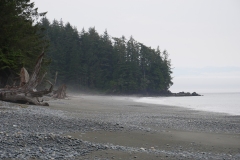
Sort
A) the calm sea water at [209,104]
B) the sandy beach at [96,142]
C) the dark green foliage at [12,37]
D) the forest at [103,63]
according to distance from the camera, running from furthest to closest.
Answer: the forest at [103,63], the calm sea water at [209,104], the dark green foliage at [12,37], the sandy beach at [96,142]

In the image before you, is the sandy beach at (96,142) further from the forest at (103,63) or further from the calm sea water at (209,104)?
the forest at (103,63)

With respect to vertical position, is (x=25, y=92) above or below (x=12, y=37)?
below

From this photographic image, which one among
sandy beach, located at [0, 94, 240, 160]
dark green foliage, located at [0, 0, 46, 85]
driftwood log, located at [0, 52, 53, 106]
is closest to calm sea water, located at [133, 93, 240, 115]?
sandy beach, located at [0, 94, 240, 160]

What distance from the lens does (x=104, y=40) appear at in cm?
7856

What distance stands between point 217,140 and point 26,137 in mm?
5987

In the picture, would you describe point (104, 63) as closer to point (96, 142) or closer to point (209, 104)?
point (209, 104)

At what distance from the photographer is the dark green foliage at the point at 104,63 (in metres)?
70.6

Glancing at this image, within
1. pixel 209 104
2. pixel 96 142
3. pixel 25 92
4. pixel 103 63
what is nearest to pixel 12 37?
pixel 25 92

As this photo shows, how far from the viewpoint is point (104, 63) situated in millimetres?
75750

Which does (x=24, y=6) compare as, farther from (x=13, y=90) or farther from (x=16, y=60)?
(x=13, y=90)

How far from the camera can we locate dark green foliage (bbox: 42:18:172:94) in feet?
232

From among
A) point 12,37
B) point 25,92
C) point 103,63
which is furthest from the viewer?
point 103,63

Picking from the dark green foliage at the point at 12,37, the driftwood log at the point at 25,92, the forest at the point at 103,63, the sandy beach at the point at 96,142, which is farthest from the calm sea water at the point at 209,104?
the forest at the point at 103,63

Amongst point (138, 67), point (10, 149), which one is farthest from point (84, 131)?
point (138, 67)
